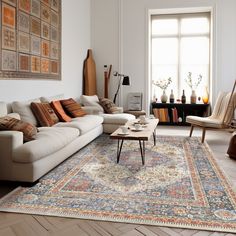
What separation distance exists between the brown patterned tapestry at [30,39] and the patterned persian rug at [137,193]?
1489 millimetres

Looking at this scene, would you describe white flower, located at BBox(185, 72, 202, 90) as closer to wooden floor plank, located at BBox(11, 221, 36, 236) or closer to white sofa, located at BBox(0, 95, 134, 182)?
white sofa, located at BBox(0, 95, 134, 182)

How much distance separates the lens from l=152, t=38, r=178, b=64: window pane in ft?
24.0

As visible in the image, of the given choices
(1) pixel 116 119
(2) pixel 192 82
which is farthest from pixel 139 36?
(1) pixel 116 119

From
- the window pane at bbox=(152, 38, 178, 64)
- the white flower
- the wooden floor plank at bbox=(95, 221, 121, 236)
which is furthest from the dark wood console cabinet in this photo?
the wooden floor plank at bbox=(95, 221, 121, 236)

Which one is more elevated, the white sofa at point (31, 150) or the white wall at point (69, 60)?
the white wall at point (69, 60)

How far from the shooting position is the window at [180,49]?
23.5ft

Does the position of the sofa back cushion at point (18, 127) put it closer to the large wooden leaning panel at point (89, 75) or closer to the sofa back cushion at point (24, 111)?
the sofa back cushion at point (24, 111)

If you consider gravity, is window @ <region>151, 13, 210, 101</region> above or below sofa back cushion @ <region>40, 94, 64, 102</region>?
above

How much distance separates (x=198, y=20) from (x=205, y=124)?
10.6ft

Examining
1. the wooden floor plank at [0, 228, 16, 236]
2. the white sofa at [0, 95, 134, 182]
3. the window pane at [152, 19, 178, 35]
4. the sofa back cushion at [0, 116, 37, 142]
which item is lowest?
the wooden floor plank at [0, 228, 16, 236]

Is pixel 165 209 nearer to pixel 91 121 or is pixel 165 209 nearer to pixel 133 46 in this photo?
pixel 91 121

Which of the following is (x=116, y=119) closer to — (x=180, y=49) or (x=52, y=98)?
(x=52, y=98)

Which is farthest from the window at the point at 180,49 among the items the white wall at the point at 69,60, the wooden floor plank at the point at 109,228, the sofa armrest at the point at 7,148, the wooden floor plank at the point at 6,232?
the wooden floor plank at the point at 6,232

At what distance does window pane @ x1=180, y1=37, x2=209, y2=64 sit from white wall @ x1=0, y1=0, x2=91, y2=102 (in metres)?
2.37
